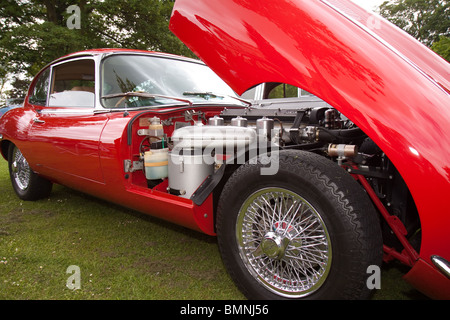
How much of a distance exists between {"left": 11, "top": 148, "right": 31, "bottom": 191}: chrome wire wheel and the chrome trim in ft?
14.3

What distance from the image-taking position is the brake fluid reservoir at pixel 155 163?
8.07ft

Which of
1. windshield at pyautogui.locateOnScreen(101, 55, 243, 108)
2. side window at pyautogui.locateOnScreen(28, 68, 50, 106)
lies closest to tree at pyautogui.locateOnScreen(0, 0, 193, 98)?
side window at pyautogui.locateOnScreen(28, 68, 50, 106)

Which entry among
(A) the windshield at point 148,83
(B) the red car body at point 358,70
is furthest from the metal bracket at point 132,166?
(B) the red car body at point 358,70

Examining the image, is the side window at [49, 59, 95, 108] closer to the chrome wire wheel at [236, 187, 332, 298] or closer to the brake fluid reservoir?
the brake fluid reservoir

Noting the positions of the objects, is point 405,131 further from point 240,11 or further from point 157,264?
point 157,264

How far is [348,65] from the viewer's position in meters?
1.62

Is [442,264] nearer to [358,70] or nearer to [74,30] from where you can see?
[358,70]

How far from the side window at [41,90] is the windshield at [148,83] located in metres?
1.38

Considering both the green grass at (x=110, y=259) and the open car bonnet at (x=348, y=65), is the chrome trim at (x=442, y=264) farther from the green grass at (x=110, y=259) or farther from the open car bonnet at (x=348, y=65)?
the green grass at (x=110, y=259)

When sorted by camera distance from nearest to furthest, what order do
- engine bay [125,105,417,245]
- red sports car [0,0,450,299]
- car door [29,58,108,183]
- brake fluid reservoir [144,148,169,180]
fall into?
1. red sports car [0,0,450,299]
2. engine bay [125,105,417,245]
3. brake fluid reservoir [144,148,169,180]
4. car door [29,58,108,183]

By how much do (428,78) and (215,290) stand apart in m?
1.76

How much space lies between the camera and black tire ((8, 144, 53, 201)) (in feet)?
13.4

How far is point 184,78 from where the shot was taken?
3246mm

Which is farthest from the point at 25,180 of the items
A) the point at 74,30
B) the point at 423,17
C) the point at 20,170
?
the point at 423,17
